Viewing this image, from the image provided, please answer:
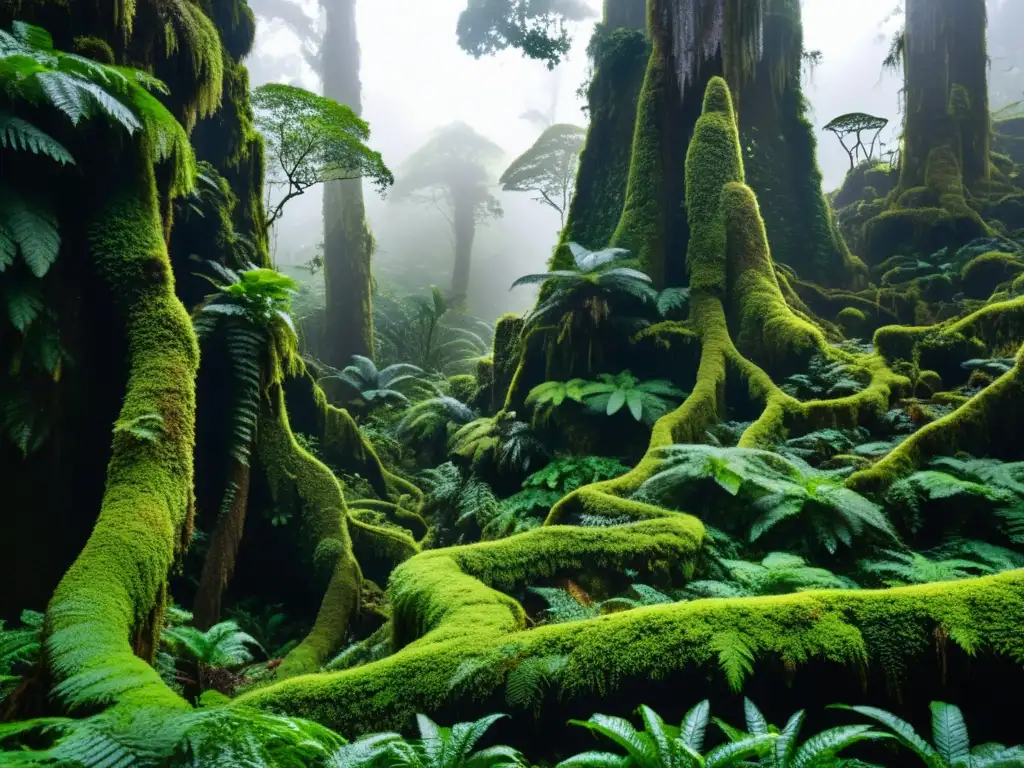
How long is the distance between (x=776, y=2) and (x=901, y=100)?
5973 mm

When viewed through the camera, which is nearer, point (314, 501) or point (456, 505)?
point (314, 501)

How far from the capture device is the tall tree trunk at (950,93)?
1338cm

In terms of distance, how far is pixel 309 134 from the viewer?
→ 1223cm

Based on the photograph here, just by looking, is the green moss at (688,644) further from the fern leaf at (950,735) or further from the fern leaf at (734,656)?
the fern leaf at (950,735)

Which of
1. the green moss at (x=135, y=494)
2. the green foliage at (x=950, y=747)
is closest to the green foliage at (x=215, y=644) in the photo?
the green moss at (x=135, y=494)

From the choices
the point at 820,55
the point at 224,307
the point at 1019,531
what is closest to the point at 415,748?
the point at 1019,531

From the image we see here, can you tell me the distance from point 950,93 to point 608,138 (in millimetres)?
8344

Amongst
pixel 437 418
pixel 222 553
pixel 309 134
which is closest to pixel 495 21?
pixel 309 134

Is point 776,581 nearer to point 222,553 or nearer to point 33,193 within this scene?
point 222,553

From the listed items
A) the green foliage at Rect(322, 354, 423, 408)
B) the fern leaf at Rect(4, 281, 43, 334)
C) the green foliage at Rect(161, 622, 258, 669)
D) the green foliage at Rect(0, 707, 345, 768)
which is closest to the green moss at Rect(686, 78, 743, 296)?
the green foliage at Rect(161, 622, 258, 669)

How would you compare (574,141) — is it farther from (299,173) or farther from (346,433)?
(346,433)

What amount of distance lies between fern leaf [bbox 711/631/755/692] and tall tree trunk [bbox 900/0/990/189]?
566 inches

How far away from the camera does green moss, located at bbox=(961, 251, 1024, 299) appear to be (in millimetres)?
10242

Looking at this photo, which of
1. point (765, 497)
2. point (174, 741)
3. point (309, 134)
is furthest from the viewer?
point (309, 134)
